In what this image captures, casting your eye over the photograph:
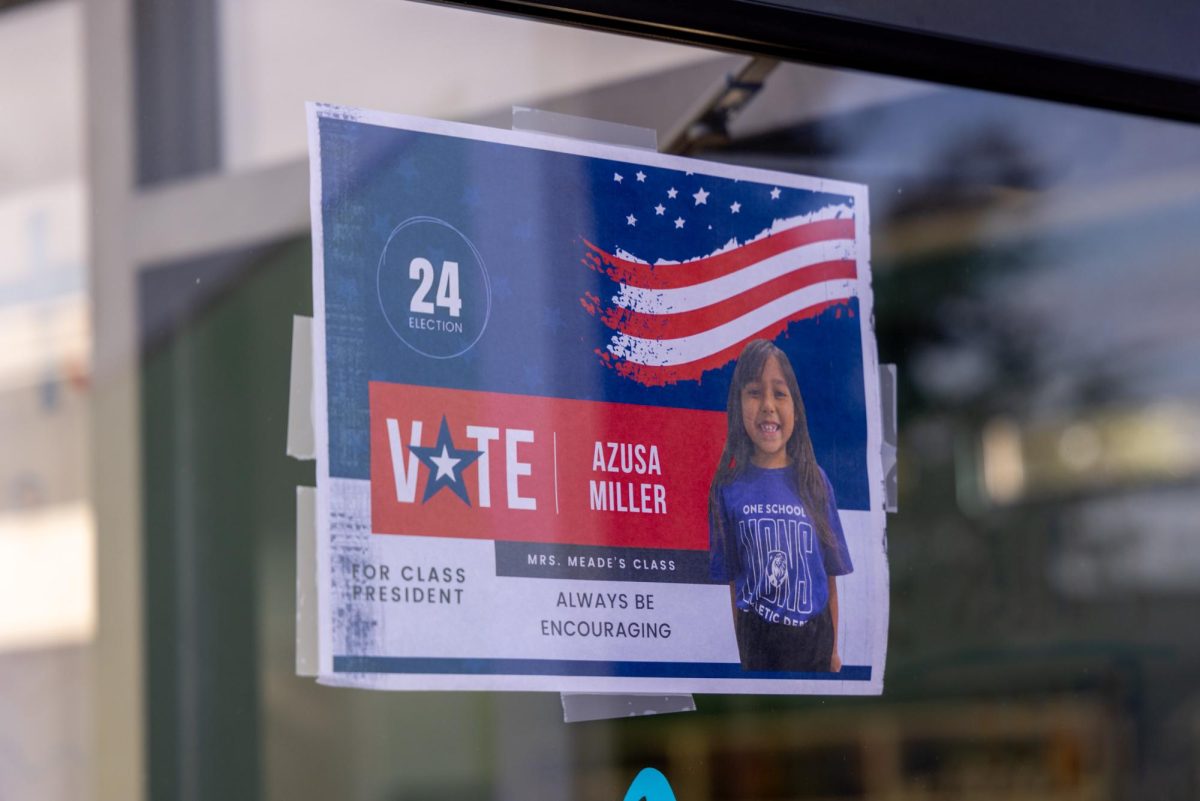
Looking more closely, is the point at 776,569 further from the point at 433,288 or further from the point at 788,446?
the point at 433,288

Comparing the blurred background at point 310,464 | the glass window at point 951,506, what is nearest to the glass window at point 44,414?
the blurred background at point 310,464

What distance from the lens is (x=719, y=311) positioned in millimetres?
970

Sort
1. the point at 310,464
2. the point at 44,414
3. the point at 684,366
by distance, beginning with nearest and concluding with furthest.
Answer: the point at 310,464 → the point at 684,366 → the point at 44,414

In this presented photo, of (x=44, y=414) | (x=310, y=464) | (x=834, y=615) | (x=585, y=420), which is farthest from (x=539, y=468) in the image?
(x=44, y=414)

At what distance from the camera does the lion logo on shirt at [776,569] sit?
951 mm

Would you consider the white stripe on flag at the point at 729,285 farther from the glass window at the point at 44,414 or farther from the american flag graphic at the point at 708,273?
the glass window at the point at 44,414

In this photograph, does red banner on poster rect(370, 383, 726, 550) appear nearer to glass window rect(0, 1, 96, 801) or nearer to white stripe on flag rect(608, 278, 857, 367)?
white stripe on flag rect(608, 278, 857, 367)

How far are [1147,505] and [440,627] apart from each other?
109 cm

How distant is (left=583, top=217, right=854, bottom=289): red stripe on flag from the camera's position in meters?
0.94

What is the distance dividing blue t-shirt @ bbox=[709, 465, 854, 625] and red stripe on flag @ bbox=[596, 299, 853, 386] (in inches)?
3.1

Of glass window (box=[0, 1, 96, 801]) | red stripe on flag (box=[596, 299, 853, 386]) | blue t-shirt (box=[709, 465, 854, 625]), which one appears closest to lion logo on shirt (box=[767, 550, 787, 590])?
blue t-shirt (box=[709, 465, 854, 625])

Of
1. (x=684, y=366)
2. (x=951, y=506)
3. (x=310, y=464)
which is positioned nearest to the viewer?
(x=310, y=464)

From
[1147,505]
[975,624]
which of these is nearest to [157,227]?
[975,624]

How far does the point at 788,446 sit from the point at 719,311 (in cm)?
11
